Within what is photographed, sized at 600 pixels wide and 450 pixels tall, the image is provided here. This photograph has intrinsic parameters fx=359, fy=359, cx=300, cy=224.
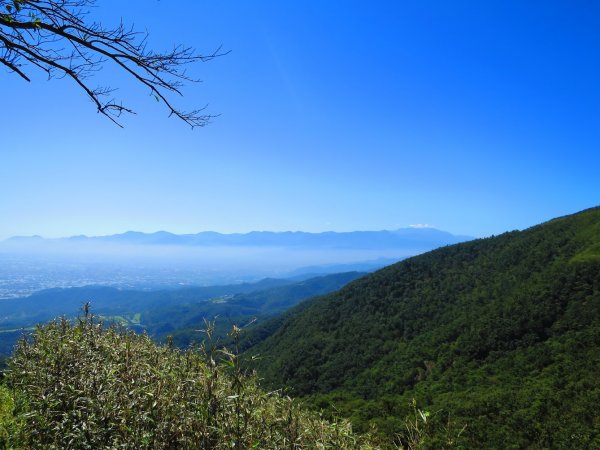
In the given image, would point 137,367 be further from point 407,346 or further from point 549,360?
point 407,346

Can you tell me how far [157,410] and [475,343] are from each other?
78.1 metres

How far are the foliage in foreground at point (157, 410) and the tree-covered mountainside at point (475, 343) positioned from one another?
3059 cm

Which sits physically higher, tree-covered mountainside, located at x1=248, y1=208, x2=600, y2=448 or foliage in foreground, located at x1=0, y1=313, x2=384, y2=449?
foliage in foreground, located at x1=0, y1=313, x2=384, y2=449

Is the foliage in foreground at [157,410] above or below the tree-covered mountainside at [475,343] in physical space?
above

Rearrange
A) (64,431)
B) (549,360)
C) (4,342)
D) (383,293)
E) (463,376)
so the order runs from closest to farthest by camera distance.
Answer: (64,431)
(549,360)
(463,376)
(383,293)
(4,342)

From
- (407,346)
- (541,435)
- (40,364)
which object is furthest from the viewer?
(407,346)

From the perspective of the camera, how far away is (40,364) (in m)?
5.54

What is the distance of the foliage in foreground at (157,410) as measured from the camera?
11.5 feet

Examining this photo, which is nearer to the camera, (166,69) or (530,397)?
(166,69)

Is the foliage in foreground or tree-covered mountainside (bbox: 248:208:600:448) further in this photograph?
tree-covered mountainside (bbox: 248:208:600:448)

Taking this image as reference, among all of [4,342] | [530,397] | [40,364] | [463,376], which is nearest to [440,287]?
[463,376]

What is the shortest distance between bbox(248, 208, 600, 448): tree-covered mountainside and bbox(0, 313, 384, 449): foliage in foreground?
30593 mm

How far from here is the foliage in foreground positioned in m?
3.49

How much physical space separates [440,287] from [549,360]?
4015 cm
